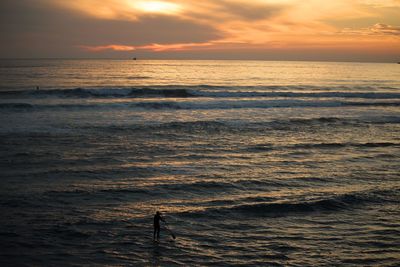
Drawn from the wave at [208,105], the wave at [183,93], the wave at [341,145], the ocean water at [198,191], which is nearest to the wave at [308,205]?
the ocean water at [198,191]

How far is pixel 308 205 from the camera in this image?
1562 centimetres

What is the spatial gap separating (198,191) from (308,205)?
4544mm

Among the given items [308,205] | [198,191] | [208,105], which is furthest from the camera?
[208,105]

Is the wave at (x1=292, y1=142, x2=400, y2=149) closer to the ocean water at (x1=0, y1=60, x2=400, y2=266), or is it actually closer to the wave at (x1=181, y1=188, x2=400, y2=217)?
the ocean water at (x1=0, y1=60, x2=400, y2=266)

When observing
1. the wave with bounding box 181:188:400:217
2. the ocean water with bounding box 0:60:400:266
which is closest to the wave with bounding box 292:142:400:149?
the ocean water with bounding box 0:60:400:266

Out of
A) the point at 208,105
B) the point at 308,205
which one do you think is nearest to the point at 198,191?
the point at 308,205

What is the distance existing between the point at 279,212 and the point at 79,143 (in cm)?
1500

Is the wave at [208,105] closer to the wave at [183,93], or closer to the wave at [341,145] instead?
the wave at [183,93]

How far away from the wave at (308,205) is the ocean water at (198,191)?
6cm

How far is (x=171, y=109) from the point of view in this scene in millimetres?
43406

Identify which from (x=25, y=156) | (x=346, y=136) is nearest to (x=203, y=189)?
(x=25, y=156)

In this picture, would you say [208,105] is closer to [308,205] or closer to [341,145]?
[341,145]

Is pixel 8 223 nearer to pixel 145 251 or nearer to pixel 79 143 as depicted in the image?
pixel 145 251

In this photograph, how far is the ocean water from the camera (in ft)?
39.5
